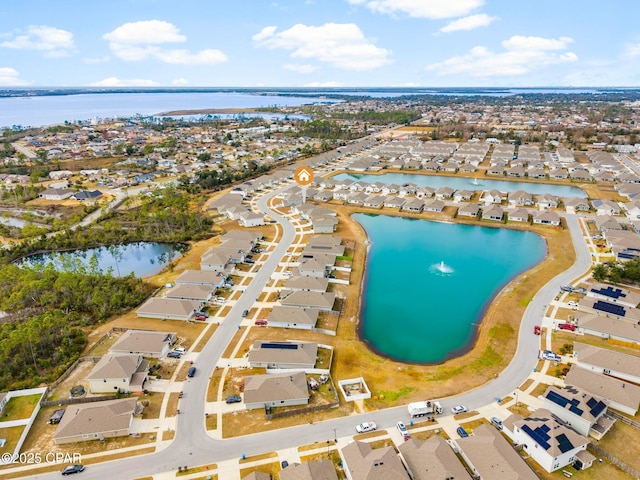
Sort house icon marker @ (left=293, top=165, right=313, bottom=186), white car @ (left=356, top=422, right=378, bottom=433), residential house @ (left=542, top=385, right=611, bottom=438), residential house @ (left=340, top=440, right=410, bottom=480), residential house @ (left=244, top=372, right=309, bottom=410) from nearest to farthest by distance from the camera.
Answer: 1. residential house @ (left=340, top=440, right=410, bottom=480)
2. residential house @ (left=542, top=385, right=611, bottom=438)
3. white car @ (left=356, top=422, right=378, bottom=433)
4. residential house @ (left=244, top=372, right=309, bottom=410)
5. house icon marker @ (left=293, top=165, right=313, bottom=186)

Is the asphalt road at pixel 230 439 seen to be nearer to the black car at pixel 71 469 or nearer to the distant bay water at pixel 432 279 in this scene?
the black car at pixel 71 469

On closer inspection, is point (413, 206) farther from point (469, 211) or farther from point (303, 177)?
point (303, 177)

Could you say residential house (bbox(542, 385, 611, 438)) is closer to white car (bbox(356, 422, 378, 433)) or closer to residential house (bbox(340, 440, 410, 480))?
residential house (bbox(340, 440, 410, 480))

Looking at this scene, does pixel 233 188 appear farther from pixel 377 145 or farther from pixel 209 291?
pixel 377 145

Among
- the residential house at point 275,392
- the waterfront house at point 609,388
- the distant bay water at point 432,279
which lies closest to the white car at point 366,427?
the residential house at point 275,392

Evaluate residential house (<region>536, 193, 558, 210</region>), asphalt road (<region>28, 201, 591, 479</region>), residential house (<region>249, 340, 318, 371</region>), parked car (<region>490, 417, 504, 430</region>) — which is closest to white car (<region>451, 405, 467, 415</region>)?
asphalt road (<region>28, 201, 591, 479</region>)

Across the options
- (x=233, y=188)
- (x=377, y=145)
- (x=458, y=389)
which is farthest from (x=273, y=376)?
(x=377, y=145)
